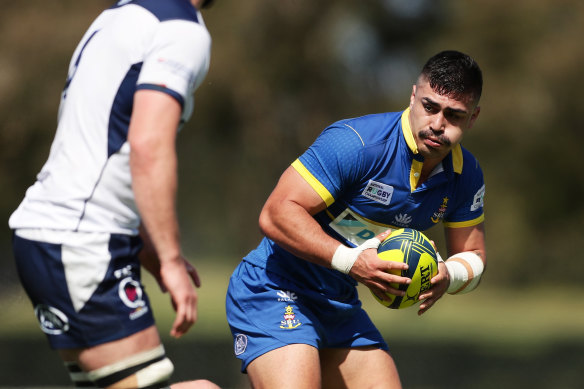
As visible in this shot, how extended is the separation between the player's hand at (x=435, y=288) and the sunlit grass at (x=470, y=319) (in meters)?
16.0

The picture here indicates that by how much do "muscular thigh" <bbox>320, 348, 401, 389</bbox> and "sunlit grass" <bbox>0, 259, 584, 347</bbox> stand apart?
1562 centimetres

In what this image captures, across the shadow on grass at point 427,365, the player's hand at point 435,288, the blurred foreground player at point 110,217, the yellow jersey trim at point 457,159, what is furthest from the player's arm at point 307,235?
the shadow on grass at point 427,365

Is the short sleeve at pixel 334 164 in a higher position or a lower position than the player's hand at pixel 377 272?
higher

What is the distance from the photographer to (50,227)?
326 centimetres

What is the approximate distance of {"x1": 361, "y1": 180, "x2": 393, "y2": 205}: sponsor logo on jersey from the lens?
4.47 meters

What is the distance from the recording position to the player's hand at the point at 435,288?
4.39 m

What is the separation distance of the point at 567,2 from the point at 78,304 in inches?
538

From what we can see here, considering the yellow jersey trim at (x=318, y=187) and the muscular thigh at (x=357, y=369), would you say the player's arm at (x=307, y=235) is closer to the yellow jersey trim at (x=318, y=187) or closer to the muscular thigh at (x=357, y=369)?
the yellow jersey trim at (x=318, y=187)

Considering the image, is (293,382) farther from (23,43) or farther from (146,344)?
(23,43)

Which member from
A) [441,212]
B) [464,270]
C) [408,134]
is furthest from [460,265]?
[408,134]

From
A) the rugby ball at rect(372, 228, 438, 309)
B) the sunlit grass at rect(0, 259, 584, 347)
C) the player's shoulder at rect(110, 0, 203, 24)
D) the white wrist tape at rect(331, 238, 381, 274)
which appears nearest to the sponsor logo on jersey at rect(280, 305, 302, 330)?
the white wrist tape at rect(331, 238, 381, 274)

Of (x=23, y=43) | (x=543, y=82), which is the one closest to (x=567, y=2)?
(x=543, y=82)

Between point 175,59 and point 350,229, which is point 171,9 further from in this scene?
point 350,229

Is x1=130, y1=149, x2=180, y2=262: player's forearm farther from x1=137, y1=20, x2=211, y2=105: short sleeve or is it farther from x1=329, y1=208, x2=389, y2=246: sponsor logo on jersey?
x1=329, y1=208, x2=389, y2=246: sponsor logo on jersey
